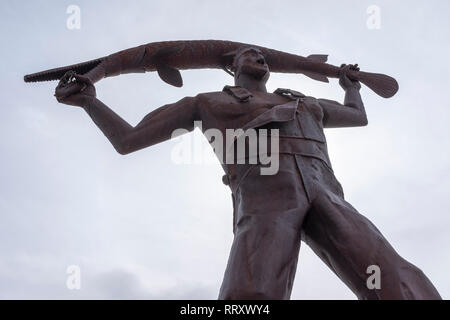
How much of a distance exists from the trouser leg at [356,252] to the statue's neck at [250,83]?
1.63 m

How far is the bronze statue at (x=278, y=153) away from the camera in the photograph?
4609mm

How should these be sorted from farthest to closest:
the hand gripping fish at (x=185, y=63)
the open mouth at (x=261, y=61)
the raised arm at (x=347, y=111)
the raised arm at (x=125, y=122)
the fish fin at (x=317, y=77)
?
1. the fish fin at (x=317, y=77)
2. the hand gripping fish at (x=185, y=63)
3. the open mouth at (x=261, y=61)
4. the raised arm at (x=347, y=111)
5. the raised arm at (x=125, y=122)

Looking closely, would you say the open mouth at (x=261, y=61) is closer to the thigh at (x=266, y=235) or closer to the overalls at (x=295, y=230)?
the overalls at (x=295, y=230)

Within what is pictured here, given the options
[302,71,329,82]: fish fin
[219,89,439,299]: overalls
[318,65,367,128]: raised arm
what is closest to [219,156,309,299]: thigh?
[219,89,439,299]: overalls

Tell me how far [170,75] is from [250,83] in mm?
1047

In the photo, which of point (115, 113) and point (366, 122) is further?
point (366, 122)

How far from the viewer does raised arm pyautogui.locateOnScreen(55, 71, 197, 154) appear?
223 inches

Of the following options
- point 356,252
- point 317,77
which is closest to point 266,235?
point 356,252

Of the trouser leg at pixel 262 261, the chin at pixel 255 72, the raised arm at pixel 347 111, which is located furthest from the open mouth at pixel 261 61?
the trouser leg at pixel 262 261

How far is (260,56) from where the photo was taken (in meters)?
6.66

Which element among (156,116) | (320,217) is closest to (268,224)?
(320,217)

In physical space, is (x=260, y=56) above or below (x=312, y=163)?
above
